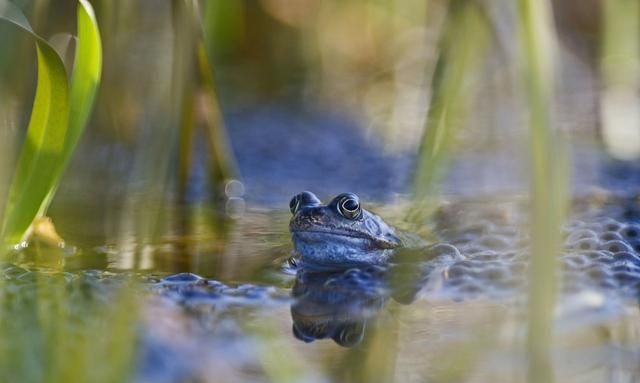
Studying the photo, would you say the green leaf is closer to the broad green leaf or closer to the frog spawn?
the broad green leaf

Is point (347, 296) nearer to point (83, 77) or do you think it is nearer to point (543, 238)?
point (83, 77)

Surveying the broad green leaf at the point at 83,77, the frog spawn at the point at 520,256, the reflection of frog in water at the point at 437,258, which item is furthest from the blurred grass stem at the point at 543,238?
the broad green leaf at the point at 83,77

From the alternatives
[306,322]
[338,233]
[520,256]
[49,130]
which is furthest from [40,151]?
[520,256]

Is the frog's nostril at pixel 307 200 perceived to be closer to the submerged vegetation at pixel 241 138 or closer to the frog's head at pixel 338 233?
the frog's head at pixel 338 233

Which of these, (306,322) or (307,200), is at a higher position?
(307,200)

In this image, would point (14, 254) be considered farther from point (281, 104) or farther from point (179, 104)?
point (281, 104)

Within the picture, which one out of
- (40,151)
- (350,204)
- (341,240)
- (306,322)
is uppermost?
(40,151)

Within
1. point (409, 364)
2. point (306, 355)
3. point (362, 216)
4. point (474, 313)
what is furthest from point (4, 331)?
point (362, 216)

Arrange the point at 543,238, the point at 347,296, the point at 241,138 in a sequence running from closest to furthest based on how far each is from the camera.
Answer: the point at 543,238, the point at 347,296, the point at 241,138
